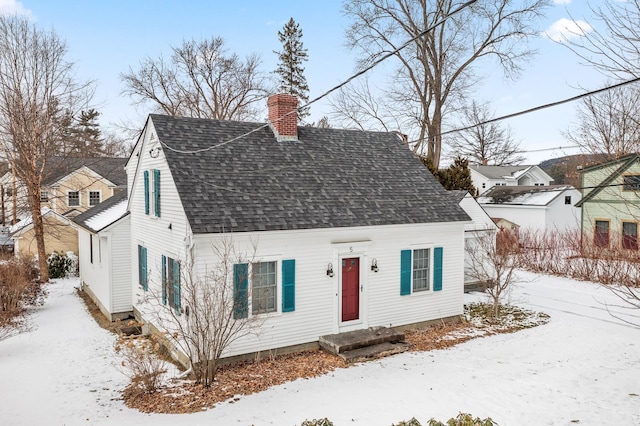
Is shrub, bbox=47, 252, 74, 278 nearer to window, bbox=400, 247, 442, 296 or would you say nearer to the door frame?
the door frame

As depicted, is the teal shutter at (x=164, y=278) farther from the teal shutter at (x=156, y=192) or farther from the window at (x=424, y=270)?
the window at (x=424, y=270)

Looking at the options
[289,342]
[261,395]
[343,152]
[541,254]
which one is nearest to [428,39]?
[541,254]

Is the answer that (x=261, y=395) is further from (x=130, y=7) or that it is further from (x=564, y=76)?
(x=130, y=7)

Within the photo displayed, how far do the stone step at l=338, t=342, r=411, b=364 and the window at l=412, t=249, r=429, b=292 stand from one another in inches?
88.9

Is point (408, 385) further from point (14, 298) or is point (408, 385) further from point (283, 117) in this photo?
point (14, 298)

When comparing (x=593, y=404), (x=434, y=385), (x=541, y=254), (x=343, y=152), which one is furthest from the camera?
(x=541, y=254)

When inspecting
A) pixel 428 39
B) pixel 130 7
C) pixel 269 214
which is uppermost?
pixel 428 39

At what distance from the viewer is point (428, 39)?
28953 mm

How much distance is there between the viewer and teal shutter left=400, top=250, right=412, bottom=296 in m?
12.8

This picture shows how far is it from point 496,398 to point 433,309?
509 centimetres

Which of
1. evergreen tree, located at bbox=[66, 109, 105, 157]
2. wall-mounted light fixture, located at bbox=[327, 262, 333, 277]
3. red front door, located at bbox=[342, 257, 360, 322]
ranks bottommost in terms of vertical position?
red front door, located at bbox=[342, 257, 360, 322]

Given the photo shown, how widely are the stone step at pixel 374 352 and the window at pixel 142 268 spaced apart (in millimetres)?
6614

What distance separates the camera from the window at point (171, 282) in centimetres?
1084

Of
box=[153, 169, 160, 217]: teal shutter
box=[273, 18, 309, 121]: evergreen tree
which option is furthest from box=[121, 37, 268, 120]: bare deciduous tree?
box=[153, 169, 160, 217]: teal shutter
